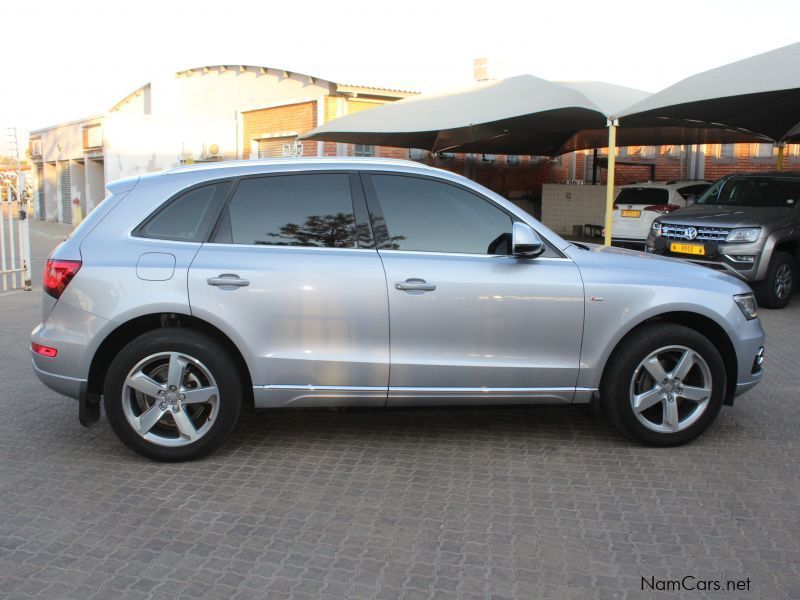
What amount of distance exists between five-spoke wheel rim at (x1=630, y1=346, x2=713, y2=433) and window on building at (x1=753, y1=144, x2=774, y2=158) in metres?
21.1

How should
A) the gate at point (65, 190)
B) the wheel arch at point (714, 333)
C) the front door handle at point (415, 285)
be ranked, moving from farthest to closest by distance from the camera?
the gate at point (65, 190), the wheel arch at point (714, 333), the front door handle at point (415, 285)

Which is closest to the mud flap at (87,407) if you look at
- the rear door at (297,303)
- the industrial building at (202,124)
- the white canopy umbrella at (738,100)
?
the rear door at (297,303)

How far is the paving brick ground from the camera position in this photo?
119 inches

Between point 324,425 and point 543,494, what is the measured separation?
1.72 metres

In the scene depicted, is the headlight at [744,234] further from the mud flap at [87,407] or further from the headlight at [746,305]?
the mud flap at [87,407]

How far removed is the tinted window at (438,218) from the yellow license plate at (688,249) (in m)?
6.59

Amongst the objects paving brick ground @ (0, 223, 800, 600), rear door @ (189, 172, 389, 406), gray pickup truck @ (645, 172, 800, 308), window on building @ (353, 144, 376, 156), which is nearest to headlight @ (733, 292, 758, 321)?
paving brick ground @ (0, 223, 800, 600)

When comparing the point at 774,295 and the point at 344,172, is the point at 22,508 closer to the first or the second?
the point at 344,172

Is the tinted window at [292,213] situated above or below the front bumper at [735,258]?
above

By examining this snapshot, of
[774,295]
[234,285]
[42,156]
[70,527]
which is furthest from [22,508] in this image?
[42,156]

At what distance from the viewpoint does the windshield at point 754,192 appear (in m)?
10.7

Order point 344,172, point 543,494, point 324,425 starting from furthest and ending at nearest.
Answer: point 324,425 < point 344,172 < point 543,494

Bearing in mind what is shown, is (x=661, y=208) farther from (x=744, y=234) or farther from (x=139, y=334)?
(x=139, y=334)

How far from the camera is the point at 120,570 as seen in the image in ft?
10.1
